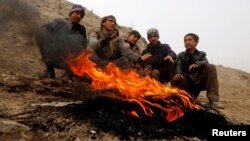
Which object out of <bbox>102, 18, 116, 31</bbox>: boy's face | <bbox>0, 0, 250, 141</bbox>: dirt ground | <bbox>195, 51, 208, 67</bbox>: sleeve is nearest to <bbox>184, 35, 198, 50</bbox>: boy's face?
<bbox>195, 51, 208, 67</bbox>: sleeve

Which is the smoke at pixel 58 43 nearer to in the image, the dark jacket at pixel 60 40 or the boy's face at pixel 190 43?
the dark jacket at pixel 60 40

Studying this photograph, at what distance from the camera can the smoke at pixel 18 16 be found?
9242 millimetres

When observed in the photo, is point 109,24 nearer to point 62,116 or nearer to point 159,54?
point 159,54

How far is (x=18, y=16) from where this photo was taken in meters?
9.45

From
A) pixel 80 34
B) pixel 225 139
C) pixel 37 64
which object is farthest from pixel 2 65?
pixel 225 139

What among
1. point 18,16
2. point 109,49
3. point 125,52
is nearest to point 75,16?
point 109,49

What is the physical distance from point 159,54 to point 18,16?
4137 millimetres

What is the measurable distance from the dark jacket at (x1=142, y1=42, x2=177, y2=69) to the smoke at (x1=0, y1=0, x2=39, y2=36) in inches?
129

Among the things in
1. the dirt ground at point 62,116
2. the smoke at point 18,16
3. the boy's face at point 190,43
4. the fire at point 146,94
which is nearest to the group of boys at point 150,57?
the boy's face at point 190,43

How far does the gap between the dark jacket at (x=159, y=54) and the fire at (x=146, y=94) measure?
229cm

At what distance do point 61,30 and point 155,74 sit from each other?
264cm

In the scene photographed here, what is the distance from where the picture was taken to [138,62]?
27.5ft

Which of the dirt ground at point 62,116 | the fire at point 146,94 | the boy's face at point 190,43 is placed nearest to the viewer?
the dirt ground at point 62,116

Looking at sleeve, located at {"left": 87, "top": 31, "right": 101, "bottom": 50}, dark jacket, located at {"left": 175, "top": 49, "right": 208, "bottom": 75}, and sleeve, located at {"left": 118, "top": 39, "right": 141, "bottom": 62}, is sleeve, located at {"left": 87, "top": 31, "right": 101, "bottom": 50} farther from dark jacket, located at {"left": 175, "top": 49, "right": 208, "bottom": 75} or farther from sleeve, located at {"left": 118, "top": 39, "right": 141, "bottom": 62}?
dark jacket, located at {"left": 175, "top": 49, "right": 208, "bottom": 75}
